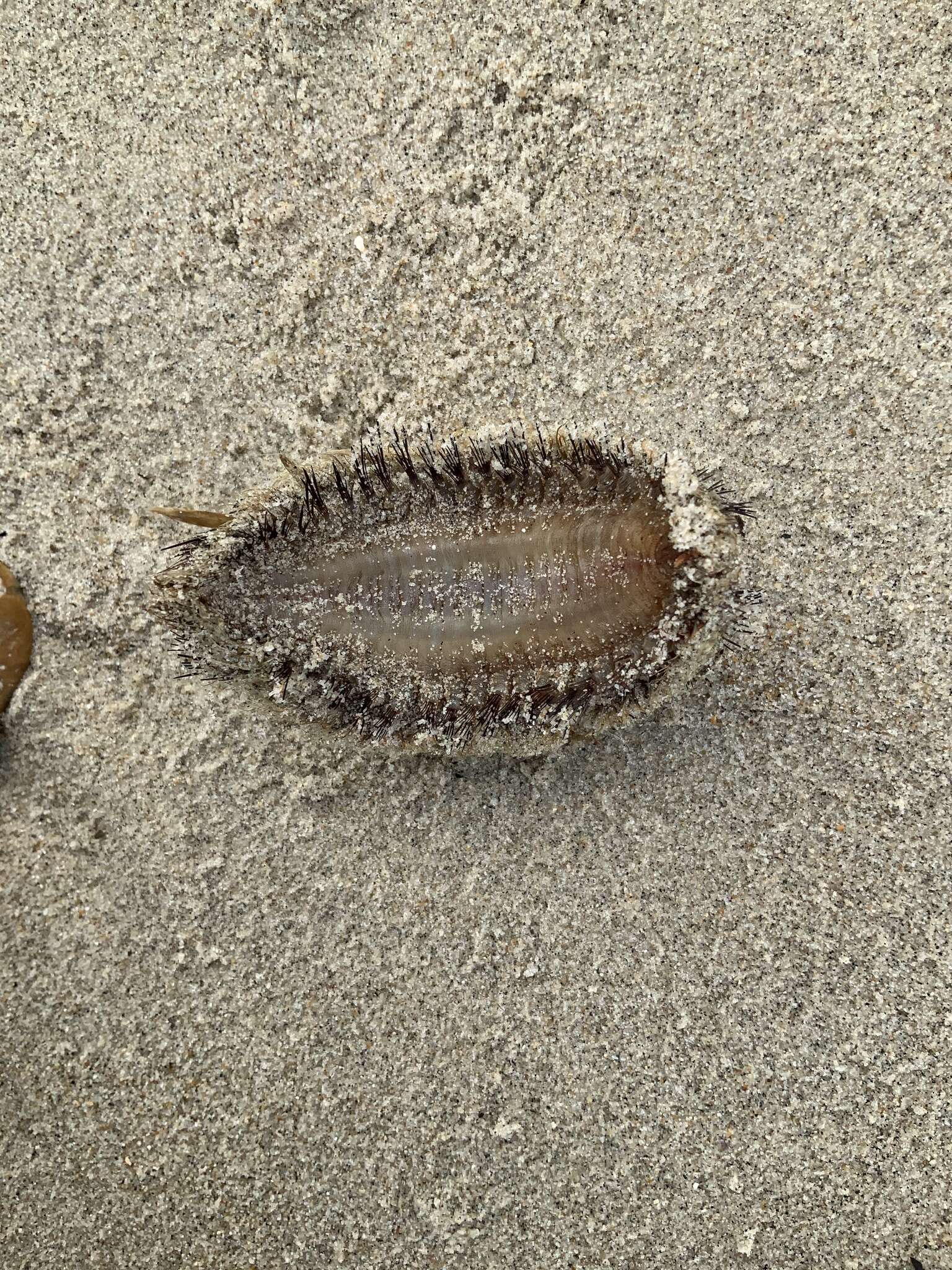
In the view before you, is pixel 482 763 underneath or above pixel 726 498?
underneath

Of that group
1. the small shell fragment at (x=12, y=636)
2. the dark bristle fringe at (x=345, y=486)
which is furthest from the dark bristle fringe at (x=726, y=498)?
the small shell fragment at (x=12, y=636)

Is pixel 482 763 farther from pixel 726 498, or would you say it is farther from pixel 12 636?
pixel 12 636

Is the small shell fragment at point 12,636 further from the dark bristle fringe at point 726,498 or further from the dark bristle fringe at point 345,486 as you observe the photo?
the dark bristle fringe at point 726,498

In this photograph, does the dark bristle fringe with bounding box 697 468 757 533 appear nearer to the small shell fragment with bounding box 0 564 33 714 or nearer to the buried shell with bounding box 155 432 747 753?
the buried shell with bounding box 155 432 747 753

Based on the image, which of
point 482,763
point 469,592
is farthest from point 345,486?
point 482,763

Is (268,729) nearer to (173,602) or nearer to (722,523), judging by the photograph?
(173,602)

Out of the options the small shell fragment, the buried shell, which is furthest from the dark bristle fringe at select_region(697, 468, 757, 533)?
the small shell fragment
